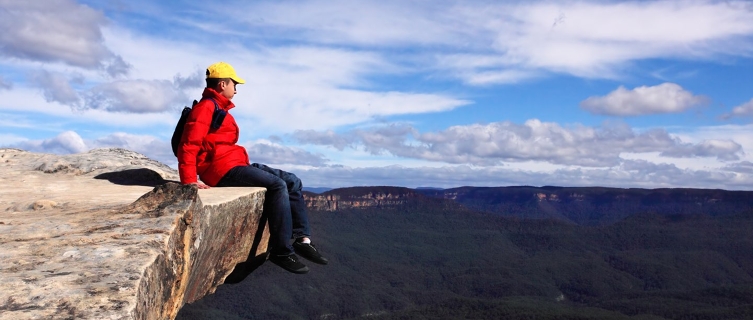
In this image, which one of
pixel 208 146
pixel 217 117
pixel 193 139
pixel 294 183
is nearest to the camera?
pixel 193 139

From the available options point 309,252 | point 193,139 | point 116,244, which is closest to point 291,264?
point 309,252

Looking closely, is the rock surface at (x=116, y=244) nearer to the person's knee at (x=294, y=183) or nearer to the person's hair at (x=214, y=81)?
the person's knee at (x=294, y=183)

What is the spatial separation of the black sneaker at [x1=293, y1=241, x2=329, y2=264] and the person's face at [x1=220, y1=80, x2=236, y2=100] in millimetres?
2822

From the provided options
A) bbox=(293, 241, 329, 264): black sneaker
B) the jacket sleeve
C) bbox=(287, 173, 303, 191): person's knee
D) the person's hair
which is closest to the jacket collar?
the person's hair

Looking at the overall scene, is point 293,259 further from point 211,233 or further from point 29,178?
point 29,178

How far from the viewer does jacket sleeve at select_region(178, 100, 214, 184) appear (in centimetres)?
941

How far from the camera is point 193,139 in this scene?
376 inches

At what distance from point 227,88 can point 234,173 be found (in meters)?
1.46

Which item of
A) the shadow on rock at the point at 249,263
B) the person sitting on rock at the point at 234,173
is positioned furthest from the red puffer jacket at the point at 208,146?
the shadow on rock at the point at 249,263

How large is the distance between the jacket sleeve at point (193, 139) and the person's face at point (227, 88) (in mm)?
459

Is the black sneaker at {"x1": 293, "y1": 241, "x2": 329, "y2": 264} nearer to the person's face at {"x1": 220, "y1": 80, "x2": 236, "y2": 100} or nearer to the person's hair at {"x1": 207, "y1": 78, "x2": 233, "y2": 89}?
the person's face at {"x1": 220, "y1": 80, "x2": 236, "y2": 100}

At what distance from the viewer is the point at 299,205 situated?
10.8 meters

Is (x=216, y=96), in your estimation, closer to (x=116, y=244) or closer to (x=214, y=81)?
(x=214, y=81)

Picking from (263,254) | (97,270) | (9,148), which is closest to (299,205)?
(263,254)
